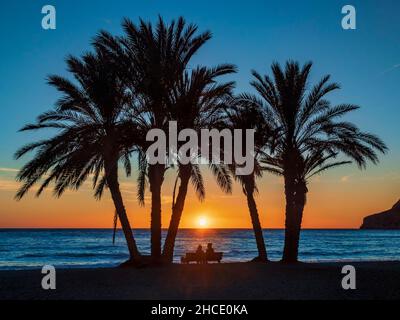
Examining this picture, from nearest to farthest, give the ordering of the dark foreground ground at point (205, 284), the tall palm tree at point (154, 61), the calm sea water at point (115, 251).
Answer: the dark foreground ground at point (205, 284) < the tall palm tree at point (154, 61) < the calm sea water at point (115, 251)

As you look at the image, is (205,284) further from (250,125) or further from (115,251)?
(115,251)

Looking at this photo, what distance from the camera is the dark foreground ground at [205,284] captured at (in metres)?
12.7

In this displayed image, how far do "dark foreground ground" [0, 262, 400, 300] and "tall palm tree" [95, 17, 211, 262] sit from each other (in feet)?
13.7

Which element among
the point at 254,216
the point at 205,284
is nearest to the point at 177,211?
the point at 254,216

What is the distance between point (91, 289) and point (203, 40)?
11343 mm

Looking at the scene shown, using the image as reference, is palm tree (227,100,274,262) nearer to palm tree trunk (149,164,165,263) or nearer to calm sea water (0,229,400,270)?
palm tree trunk (149,164,165,263)

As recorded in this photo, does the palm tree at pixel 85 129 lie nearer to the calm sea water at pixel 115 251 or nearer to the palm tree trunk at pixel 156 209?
the palm tree trunk at pixel 156 209

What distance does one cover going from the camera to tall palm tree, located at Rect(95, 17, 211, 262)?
19.8 meters

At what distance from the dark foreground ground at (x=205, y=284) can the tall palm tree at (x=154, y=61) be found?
4.17 metres

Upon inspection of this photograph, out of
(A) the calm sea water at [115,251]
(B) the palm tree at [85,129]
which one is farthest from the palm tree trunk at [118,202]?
(A) the calm sea water at [115,251]

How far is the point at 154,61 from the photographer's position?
64.7ft

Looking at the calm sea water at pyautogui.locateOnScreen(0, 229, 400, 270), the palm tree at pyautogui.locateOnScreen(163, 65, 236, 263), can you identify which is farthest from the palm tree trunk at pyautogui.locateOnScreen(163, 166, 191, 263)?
the calm sea water at pyautogui.locateOnScreen(0, 229, 400, 270)

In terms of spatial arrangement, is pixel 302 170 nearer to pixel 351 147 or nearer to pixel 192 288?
pixel 351 147
